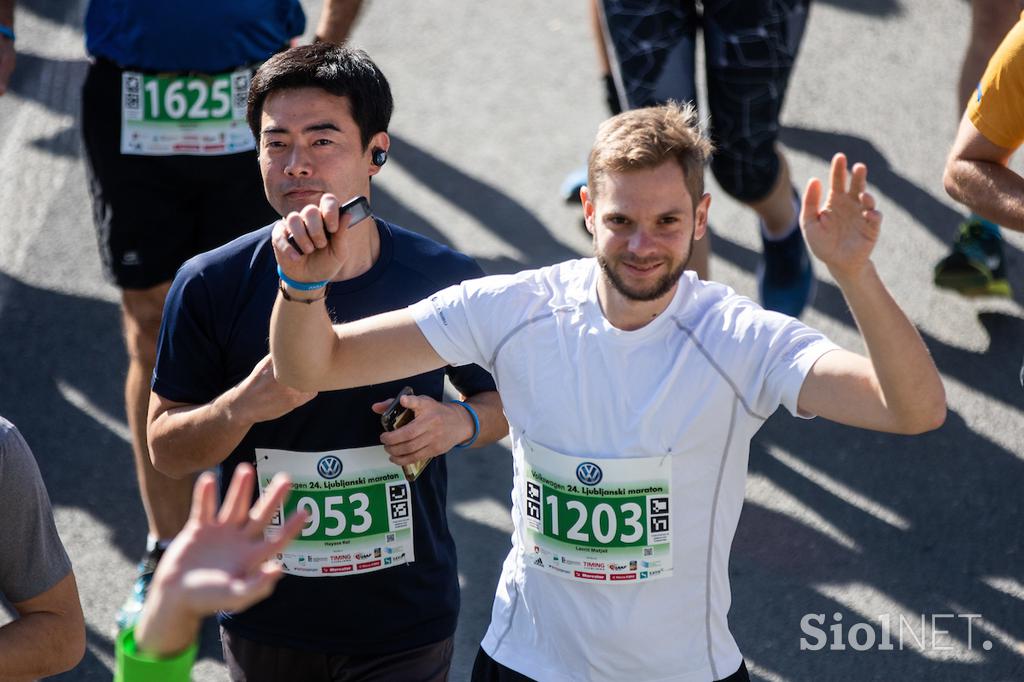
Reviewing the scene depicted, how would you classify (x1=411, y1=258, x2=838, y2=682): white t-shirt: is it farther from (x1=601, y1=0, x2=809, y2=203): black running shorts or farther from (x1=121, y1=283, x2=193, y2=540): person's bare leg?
(x1=601, y1=0, x2=809, y2=203): black running shorts

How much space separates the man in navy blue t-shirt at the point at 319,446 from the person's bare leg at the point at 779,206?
2.23 meters

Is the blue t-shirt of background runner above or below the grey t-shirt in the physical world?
above

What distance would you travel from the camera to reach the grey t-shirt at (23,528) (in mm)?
2729

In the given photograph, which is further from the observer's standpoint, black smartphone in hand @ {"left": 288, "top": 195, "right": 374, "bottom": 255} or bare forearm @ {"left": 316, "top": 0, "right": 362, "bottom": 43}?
bare forearm @ {"left": 316, "top": 0, "right": 362, "bottom": 43}

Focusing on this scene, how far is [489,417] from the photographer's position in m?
3.22

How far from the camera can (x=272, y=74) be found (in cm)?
323

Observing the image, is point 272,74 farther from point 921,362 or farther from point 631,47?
point 631,47

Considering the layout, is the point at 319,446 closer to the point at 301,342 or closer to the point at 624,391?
the point at 301,342

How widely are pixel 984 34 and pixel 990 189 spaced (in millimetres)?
2008

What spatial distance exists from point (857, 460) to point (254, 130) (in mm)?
2490

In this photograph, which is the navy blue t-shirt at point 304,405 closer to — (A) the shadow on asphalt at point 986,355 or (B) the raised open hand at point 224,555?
(B) the raised open hand at point 224,555

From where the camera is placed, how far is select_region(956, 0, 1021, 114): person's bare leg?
5.45 m

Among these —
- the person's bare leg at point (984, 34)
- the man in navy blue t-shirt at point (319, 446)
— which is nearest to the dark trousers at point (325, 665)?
the man in navy blue t-shirt at point (319, 446)

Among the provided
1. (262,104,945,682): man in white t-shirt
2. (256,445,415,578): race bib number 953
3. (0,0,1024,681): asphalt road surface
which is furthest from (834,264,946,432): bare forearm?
(0,0,1024,681): asphalt road surface
